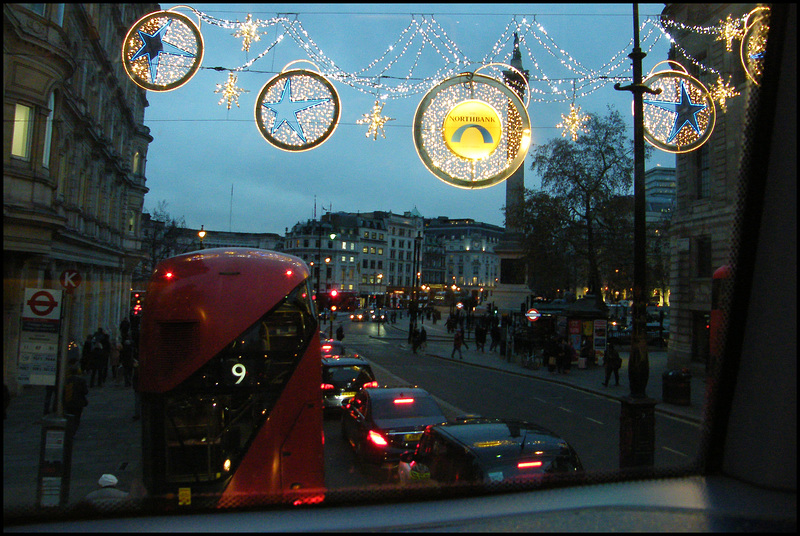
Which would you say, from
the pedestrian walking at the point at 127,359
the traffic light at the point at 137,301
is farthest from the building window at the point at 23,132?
the traffic light at the point at 137,301

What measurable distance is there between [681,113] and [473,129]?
3.32 meters

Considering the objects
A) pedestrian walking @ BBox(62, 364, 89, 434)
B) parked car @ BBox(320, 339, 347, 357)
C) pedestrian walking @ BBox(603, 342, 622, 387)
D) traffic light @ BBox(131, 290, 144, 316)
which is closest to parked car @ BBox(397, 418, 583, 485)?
pedestrian walking @ BBox(62, 364, 89, 434)

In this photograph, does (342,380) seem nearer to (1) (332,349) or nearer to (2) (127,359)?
(2) (127,359)

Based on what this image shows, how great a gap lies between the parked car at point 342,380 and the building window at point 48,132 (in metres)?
9.29

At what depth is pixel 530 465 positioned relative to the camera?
5051 millimetres

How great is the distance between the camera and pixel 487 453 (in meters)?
5.27

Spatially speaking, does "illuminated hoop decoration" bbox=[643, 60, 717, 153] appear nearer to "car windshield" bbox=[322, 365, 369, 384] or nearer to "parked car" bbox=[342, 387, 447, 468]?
"parked car" bbox=[342, 387, 447, 468]

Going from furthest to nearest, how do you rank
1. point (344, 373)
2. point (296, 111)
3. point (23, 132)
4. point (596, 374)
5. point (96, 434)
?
point (596, 374) → point (344, 373) → point (96, 434) → point (296, 111) → point (23, 132)

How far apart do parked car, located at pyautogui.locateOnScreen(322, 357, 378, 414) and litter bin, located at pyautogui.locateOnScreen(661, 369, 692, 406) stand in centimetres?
873

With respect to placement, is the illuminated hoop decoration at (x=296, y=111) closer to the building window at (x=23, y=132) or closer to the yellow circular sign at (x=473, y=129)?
the yellow circular sign at (x=473, y=129)

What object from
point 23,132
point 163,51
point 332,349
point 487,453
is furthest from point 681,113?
point 332,349

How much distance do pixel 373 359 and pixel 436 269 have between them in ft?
243

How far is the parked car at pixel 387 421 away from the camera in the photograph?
9930mm

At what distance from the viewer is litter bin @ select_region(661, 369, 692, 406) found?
16.6 metres
